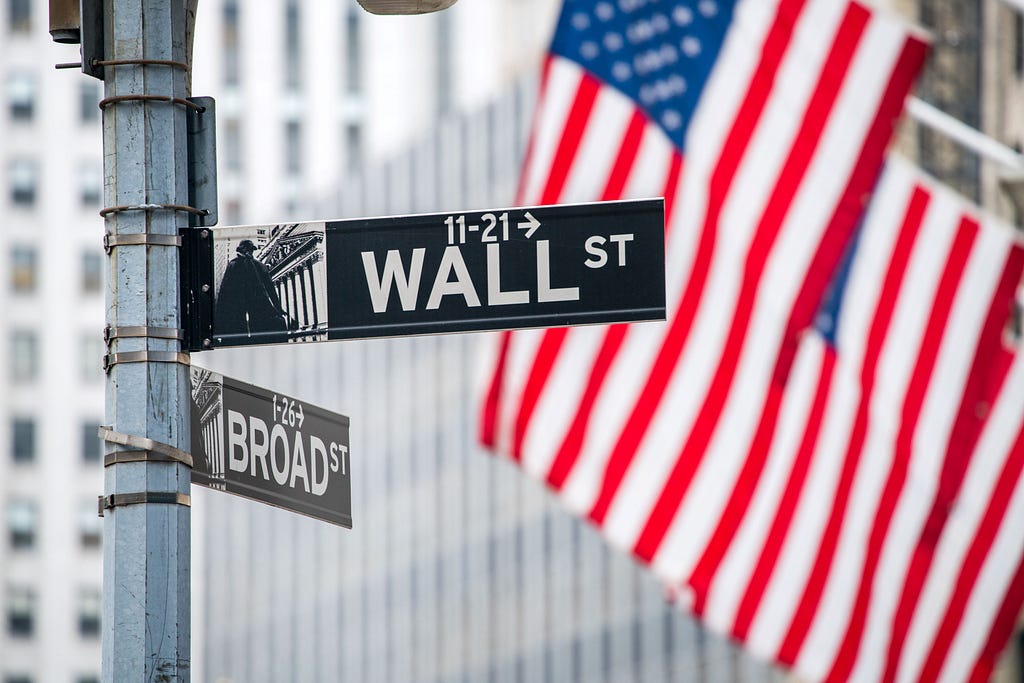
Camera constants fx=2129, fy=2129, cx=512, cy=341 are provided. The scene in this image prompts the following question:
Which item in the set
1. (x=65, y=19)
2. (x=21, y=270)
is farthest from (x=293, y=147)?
(x=65, y=19)

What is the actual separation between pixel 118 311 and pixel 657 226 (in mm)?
1541

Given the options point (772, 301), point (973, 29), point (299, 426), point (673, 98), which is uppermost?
point (973, 29)

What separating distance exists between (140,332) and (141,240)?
0.27 m

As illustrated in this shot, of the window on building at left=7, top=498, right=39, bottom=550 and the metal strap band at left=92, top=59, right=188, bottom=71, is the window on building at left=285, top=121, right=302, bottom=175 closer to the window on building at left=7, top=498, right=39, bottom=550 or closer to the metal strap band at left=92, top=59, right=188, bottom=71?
the window on building at left=7, top=498, right=39, bottom=550

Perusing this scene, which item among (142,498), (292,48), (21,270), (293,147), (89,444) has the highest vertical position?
(292,48)

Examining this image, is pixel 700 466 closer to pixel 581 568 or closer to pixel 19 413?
pixel 581 568

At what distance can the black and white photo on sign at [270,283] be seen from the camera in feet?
20.0

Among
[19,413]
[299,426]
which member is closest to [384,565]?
[19,413]

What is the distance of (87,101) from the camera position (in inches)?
3568

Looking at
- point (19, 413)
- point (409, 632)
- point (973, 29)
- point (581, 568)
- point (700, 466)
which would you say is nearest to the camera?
point (700, 466)

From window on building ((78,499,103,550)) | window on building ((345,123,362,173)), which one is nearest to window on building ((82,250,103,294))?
window on building ((78,499,103,550))

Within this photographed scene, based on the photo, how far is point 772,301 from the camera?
58.3 feet

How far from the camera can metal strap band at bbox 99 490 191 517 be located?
590cm

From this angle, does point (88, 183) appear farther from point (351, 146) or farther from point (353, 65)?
point (353, 65)
